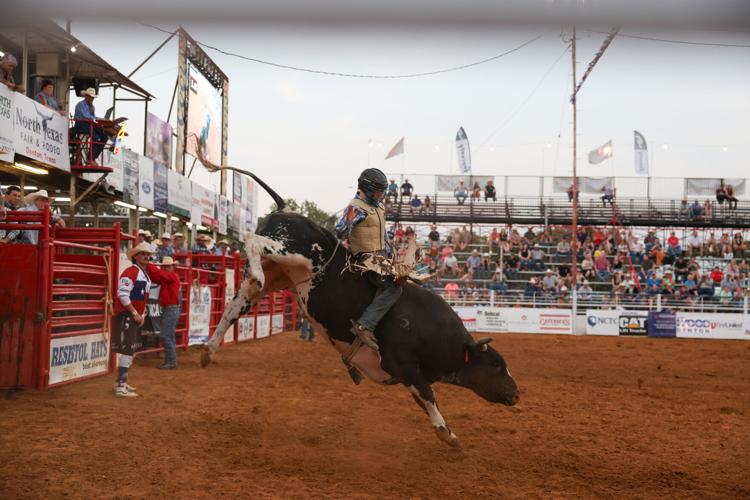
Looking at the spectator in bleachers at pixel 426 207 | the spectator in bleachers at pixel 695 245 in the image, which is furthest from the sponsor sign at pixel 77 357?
the spectator in bleachers at pixel 695 245

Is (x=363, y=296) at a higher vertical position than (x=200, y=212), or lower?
lower

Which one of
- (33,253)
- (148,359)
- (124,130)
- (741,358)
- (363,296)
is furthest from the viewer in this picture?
(741,358)

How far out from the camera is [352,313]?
5543mm

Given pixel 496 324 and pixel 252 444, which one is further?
pixel 496 324

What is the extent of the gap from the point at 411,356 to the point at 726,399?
6.06 m

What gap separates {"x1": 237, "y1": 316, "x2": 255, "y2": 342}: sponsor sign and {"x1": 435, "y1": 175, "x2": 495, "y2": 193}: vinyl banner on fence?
18.2 metres

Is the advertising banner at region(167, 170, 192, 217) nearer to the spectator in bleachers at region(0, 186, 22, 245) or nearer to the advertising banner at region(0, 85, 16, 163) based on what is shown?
the advertising banner at region(0, 85, 16, 163)

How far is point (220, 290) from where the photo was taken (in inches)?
551

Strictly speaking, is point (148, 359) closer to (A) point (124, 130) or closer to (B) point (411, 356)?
(A) point (124, 130)

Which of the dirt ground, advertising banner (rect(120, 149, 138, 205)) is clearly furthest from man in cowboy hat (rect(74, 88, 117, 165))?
the dirt ground

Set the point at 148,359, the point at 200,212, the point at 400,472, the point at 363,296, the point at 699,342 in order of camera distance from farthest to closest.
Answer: the point at 200,212
the point at 699,342
the point at 148,359
the point at 363,296
the point at 400,472

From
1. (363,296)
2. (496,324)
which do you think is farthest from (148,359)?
(496,324)

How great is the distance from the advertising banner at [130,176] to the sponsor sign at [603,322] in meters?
15.8

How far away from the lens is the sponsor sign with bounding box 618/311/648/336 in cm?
2278
